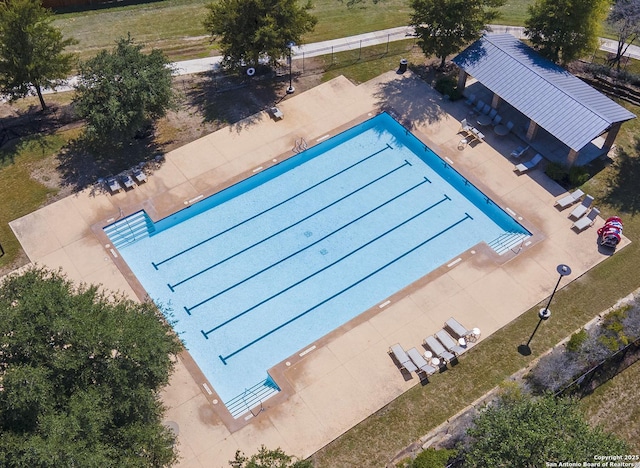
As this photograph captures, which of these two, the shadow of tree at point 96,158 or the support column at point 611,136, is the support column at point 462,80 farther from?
the shadow of tree at point 96,158

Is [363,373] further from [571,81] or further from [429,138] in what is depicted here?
[571,81]

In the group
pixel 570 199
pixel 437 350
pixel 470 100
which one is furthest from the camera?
pixel 470 100

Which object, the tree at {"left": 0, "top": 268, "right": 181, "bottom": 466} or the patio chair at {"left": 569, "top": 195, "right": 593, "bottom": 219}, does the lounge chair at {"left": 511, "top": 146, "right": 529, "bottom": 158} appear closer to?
the patio chair at {"left": 569, "top": 195, "right": 593, "bottom": 219}

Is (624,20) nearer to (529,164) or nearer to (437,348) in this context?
(529,164)

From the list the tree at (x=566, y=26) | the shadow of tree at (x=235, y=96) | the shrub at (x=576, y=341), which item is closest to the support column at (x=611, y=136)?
the tree at (x=566, y=26)

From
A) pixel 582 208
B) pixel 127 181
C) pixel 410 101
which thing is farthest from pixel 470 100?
pixel 127 181

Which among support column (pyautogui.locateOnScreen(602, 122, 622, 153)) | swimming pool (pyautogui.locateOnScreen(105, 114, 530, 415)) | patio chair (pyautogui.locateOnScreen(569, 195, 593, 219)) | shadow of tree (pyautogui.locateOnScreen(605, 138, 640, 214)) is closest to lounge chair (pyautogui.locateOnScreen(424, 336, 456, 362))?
swimming pool (pyautogui.locateOnScreen(105, 114, 530, 415))

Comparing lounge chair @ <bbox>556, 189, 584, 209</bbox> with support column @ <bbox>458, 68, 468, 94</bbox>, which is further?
support column @ <bbox>458, 68, 468, 94</bbox>
